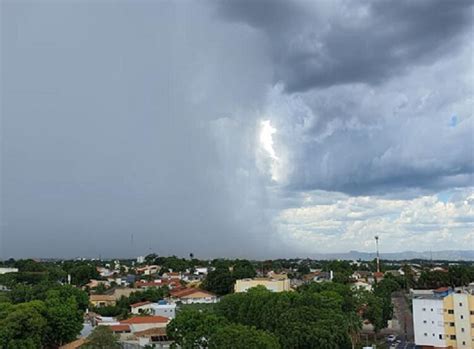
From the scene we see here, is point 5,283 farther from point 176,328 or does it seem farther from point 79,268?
point 176,328

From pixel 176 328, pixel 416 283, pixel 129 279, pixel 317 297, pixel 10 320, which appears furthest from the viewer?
pixel 129 279

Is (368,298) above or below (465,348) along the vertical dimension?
above

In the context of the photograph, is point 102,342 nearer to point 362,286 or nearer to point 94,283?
point 362,286

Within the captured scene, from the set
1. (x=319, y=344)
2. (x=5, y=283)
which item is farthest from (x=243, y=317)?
(x=5, y=283)

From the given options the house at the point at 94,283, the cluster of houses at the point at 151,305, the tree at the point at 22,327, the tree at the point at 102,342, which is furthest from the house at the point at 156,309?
the house at the point at 94,283

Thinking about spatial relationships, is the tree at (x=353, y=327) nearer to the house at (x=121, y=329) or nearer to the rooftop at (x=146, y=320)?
the rooftop at (x=146, y=320)

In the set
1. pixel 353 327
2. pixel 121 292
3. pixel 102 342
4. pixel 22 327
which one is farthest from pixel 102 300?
pixel 353 327

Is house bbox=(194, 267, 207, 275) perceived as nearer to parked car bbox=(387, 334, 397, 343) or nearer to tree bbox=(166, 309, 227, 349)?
parked car bbox=(387, 334, 397, 343)

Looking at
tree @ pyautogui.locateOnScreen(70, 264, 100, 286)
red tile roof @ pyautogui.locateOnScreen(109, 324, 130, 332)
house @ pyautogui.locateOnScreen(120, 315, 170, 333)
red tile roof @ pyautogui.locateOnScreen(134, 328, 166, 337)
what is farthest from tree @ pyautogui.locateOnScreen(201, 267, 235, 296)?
red tile roof @ pyautogui.locateOnScreen(134, 328, 166, 337)
